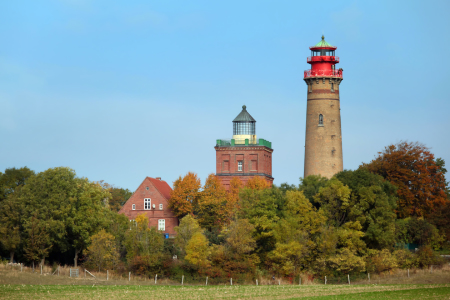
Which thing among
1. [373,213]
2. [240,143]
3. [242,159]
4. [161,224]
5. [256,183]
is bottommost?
[373,213]

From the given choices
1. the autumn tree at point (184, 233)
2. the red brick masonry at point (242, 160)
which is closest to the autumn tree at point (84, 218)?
the autumn tree at point (184, 233)

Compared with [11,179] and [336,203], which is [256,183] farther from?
[11,179]

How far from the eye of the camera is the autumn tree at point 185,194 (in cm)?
9419

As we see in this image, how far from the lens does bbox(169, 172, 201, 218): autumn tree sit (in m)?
94.2

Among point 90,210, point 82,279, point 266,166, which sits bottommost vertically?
point 82,279

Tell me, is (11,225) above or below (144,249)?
above

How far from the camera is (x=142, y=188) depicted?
98.8 meters

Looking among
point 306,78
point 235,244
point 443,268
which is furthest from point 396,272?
point 306,78

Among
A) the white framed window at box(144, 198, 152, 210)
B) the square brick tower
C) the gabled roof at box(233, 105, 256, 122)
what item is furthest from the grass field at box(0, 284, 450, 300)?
the gabled roof at box(233, 105, 256, 122)

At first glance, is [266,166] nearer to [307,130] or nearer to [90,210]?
[307,130]

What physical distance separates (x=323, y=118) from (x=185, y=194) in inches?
748

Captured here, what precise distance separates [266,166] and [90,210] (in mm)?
32969

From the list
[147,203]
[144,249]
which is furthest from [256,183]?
[144,249]

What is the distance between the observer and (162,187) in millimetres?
101312
